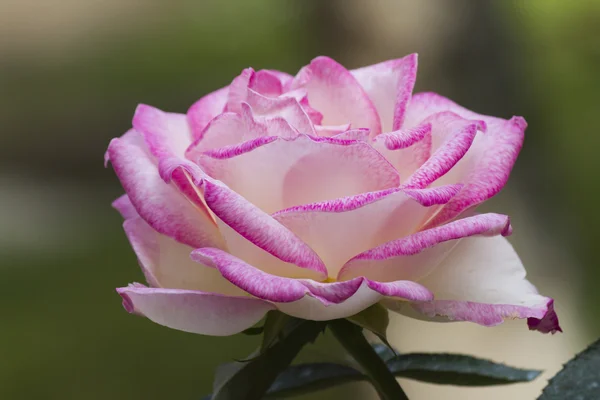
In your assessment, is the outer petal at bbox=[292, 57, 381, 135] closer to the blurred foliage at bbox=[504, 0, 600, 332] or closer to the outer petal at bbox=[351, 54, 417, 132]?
the outer petal at bbox=[351, 54, 417, 132]

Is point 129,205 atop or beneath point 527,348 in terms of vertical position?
atop

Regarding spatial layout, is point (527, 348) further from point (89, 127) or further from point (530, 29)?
point (89, 127)

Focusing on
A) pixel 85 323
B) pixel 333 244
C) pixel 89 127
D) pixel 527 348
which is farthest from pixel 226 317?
pixel 89 127

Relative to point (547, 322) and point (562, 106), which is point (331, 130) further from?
point (562, 106)

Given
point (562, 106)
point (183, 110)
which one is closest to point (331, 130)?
point (562, 106)

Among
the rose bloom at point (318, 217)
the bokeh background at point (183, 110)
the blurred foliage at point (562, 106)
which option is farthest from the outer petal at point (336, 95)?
the blurred foliage at point (562, 106)

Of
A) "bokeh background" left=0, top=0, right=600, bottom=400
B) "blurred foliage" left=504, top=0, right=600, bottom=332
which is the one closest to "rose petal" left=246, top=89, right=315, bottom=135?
"bokeh background" left=0, top=0, right=600, bottom=400

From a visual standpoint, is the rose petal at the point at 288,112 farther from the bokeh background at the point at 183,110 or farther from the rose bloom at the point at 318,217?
the bokeh background at the point at 183,110
